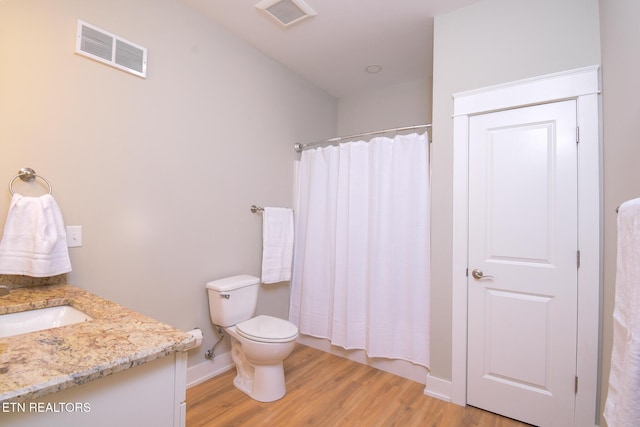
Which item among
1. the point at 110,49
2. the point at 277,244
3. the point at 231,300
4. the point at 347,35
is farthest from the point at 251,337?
the point at 347,35

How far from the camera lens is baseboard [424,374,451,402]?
192cm

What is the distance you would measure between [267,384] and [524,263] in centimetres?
177

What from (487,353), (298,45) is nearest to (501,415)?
(487,353)

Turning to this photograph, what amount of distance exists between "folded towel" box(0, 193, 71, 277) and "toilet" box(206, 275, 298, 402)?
0.92 meters

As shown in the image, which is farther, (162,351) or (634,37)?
(634,37)

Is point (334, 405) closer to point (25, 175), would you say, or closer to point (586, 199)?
point (586, 199)

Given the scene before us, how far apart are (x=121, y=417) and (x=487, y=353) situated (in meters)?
1.93

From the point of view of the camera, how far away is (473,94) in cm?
189

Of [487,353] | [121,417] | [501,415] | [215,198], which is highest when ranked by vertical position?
[215,198]

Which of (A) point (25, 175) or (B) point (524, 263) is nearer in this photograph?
(A) point (25, 175)

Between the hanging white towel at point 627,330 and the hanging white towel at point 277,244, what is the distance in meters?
2.10

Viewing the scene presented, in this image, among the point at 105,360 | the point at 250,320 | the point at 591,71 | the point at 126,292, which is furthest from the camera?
the point at 250,320

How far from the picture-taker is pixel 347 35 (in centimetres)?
228

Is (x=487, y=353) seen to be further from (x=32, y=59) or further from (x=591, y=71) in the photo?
(x=32, y=59)
